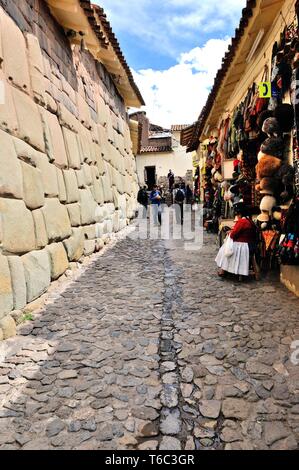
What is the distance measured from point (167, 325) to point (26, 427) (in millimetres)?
1728

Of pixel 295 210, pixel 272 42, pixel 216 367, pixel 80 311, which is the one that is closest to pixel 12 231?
pixel 80 311

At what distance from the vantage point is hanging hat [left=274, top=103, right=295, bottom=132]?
12.0ft

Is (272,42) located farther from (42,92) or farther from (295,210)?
(42,92)

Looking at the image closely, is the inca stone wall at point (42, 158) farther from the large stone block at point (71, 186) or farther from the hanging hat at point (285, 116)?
the hanging hat at point (285, 116)

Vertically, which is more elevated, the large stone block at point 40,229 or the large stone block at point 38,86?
the large stone block at point 38,86

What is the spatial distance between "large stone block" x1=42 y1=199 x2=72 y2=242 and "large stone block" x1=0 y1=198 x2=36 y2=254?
53cm

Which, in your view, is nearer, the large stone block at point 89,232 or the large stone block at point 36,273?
the large stone block at point 36,273

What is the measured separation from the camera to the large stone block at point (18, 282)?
330 cm

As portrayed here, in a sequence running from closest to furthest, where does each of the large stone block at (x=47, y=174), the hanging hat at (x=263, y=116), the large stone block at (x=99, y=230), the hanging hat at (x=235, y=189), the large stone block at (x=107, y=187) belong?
1. the hanging hat at (x=263, y=116)
2. the large stone block at (x=47, y=174)
3. the hanging hat at (x=235, y=189)
4. the large stone block at (x=99, y=230)
5. the large stone block at (x=107, y=187)

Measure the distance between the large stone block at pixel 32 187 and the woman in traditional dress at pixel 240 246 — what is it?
9.34 feet

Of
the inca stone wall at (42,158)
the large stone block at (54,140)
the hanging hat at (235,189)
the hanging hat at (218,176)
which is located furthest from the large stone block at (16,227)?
the hanging hat at (218,176)

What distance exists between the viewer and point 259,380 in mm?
2385

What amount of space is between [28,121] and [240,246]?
11.4 feet

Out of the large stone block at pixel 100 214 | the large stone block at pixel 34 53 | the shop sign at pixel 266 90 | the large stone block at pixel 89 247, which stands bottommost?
the large stone block at pixel 89 247
